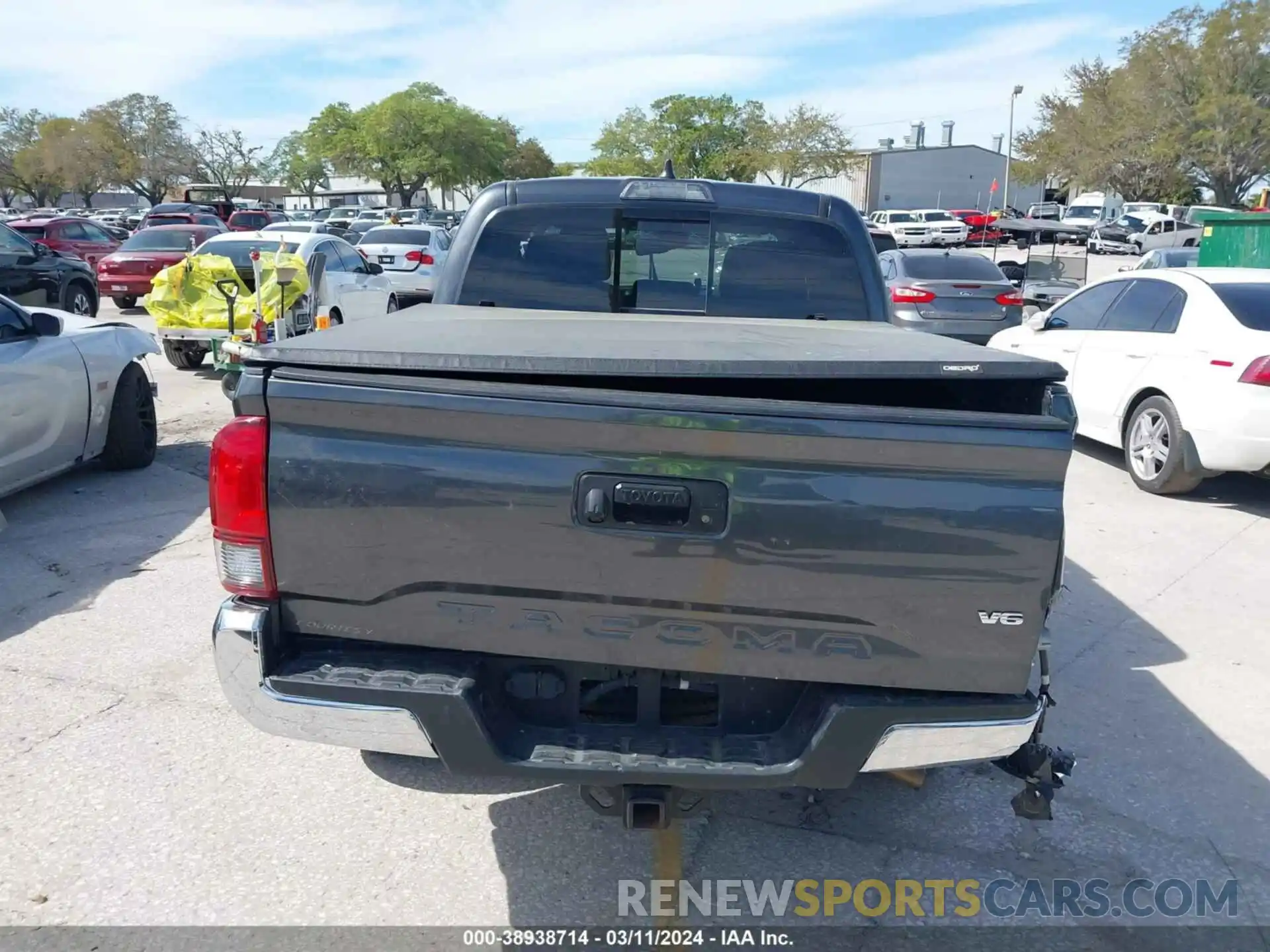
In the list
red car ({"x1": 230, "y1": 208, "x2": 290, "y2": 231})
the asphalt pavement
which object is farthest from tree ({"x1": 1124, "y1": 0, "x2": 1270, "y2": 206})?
the asphalt pavement

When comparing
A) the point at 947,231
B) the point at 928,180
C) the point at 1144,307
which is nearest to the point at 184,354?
the point at 1144,307

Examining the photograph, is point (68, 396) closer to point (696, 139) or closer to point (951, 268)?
point (951, 268)

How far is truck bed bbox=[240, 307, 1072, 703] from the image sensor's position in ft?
7.64

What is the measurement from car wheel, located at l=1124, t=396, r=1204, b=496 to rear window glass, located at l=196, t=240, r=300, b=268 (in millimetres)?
9982

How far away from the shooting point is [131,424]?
759 centimetres

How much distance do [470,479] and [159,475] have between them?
6.28 metres

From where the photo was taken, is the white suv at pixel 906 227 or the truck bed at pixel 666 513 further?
the white suv at pixel 906 227

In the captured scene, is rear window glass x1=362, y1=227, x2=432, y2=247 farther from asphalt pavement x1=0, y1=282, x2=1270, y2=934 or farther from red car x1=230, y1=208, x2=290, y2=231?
red car x1=230, y1=208, x2=290, y2=231

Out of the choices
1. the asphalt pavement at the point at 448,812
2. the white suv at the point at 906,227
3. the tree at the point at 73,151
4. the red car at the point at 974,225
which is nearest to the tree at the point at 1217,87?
the red car at the point at 974,225

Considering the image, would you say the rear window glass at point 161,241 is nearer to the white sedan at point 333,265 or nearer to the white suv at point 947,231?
the white sedan at point 333,265

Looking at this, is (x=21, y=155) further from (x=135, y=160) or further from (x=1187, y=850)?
(x=1187, y=850)

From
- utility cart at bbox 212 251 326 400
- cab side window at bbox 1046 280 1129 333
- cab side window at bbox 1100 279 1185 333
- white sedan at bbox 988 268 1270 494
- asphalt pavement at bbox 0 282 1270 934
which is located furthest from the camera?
utility cart at bbox 212 251 326 400

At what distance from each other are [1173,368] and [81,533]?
7.56m

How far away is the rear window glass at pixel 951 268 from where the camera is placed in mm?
13633
